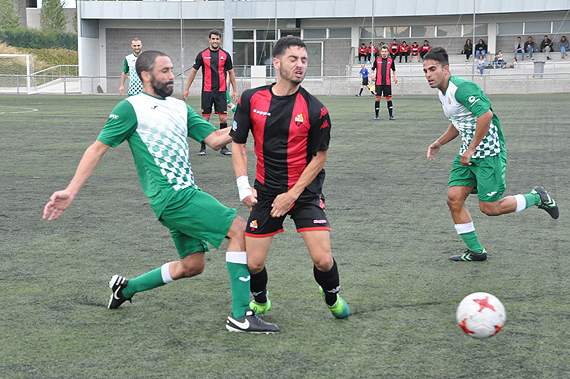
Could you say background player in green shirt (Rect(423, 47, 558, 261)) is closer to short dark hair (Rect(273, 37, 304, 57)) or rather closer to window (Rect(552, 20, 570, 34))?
short dark hair (Rect(273, 37, 304, 57))

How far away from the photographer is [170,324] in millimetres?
4387

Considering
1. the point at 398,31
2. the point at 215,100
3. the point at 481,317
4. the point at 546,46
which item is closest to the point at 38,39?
the point at 398,31

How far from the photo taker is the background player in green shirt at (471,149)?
5.85 m

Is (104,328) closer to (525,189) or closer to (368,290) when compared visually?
(368,290)

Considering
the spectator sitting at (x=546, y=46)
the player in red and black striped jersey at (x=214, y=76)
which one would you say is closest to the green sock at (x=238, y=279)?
the player in red and black striped jersey at (x=214, y=76)

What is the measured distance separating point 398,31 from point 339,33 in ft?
13.8

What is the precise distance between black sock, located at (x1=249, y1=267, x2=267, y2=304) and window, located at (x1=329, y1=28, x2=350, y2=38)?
46.9m

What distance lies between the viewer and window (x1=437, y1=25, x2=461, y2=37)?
48.0 m

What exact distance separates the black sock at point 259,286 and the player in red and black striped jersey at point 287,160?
35mm

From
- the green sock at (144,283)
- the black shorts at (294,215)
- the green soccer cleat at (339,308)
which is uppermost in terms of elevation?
the black shorts at (294,215)

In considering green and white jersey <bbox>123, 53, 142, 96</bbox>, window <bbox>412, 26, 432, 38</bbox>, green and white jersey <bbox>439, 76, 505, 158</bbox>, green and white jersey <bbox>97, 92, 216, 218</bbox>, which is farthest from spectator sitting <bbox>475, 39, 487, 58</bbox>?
green and white jersey <bbox>97, 92, 216, 218</bbox>

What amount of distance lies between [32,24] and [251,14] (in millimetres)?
32998

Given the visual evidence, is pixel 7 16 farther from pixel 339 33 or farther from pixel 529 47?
pixel 529 47

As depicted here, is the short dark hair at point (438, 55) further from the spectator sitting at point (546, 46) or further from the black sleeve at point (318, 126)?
the spectator sitting at point (546, 46)
